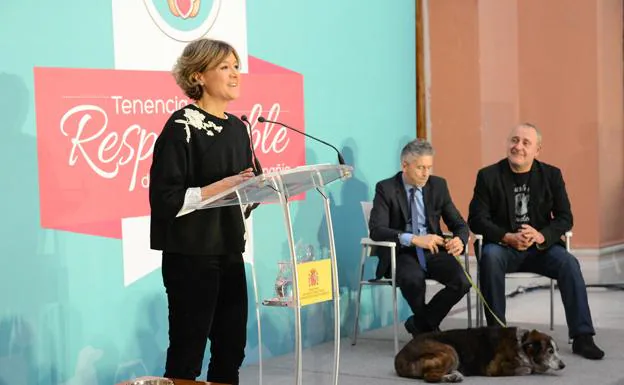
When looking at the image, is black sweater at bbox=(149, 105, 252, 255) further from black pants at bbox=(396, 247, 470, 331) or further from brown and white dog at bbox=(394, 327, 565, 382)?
black pants at bbox=(396, 247, 470, 331)

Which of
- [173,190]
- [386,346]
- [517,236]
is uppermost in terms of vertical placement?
[173,190]

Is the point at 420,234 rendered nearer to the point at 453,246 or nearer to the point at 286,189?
the point at 453,246

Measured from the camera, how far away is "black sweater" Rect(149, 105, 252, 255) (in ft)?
9.14

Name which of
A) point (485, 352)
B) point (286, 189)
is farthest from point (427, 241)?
point (286, 189)

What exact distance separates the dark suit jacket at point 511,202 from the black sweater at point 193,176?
273 cm

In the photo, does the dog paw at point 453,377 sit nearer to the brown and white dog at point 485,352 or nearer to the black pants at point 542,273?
the brown and white dog at point 485,352

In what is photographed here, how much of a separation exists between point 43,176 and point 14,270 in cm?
39

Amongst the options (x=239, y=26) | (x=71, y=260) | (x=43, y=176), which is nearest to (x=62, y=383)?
(x=71, y=260)

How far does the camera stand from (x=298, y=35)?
5.31 metres

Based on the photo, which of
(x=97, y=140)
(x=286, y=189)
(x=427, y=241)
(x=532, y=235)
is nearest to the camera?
(x=286, y=189)

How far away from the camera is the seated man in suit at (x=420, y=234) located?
5.13 meters

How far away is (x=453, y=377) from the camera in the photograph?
14.5 ft

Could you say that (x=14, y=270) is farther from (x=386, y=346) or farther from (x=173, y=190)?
(x=386, y=346)

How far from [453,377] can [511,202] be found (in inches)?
52.2
